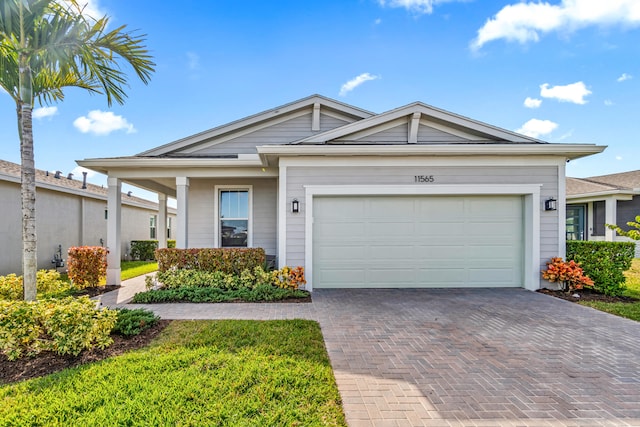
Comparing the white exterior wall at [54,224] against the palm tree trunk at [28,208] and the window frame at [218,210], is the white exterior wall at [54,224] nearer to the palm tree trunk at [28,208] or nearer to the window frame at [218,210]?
the window frame at [218,210]

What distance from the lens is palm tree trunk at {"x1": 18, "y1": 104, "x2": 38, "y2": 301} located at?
4383mm

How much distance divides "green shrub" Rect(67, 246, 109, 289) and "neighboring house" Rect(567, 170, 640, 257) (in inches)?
760

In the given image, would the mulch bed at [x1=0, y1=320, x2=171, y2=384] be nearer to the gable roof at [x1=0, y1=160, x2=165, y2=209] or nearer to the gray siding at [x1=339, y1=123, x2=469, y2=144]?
the gray siding at [x1=339, y1=123, x2=469, y2=144]

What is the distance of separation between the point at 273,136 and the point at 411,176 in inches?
188

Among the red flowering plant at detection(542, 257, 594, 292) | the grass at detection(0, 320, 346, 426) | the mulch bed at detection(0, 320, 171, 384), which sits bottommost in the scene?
the mulch bed at detection(0, 320, 171, 384)

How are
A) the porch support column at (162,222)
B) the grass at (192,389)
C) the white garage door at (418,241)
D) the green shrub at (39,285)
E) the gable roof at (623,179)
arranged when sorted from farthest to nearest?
the gable roof at (623,179)
the porch support column at (162,222)
the white garage door at (418,241)
the green shrub at (39,285)
the grass at (192,389)

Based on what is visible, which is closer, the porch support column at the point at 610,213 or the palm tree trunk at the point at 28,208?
the palm tree trunk at the point at 28,208

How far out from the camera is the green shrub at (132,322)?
13.4 feet

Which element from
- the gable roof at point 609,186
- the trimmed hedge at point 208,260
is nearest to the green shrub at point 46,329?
the trimmed hedge at point 208,260

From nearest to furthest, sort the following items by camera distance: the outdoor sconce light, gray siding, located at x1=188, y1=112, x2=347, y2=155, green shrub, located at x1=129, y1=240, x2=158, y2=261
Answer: the outdoor sconce light < gray siding, located at x1=188, y1=112, x2=347, y2=155 < green shrub, located at x1=129, y1=240, x2=158, y2=261

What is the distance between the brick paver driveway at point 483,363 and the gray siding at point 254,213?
150 inches

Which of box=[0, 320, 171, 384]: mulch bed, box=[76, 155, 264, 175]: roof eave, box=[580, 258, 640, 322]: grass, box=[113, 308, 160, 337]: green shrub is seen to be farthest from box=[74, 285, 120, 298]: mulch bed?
A: box=[580, 258, 640, 322]: grass

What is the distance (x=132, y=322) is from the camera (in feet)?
13.9

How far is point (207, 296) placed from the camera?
247 inches
